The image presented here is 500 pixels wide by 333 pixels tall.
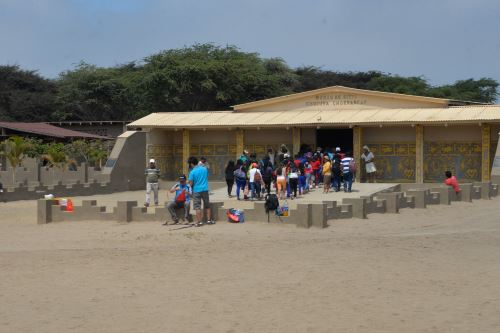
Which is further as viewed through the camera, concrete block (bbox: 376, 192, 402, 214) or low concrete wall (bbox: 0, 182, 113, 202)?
low concrete wall (bbox: 0, 182, 113, 202)

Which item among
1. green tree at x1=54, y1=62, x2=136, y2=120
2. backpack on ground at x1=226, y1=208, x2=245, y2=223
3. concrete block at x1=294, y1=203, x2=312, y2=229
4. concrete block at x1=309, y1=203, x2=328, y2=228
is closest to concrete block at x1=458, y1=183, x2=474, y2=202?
concrete block at x1=309, y1=203, x2=328, y2=228

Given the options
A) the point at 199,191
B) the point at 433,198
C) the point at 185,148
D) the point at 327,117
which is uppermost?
the point at 327,117

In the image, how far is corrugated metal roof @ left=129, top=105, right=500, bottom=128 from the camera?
29.5 metres

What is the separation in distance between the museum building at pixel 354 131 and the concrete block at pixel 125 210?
13.4m

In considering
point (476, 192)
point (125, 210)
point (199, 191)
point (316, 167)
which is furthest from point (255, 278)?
point (316, 167)

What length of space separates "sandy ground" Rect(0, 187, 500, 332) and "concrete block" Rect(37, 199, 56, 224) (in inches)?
56.6

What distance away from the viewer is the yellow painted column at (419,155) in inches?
1199

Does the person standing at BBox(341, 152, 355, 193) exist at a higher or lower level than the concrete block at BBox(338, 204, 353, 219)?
higher

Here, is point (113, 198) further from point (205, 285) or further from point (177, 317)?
point (177, 317)

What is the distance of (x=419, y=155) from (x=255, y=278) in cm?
2011

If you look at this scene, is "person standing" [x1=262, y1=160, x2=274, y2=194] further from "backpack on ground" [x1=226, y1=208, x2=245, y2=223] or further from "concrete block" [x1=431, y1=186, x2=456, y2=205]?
"concrete block" [x1=431, y1=186, x2=456, y2=205]

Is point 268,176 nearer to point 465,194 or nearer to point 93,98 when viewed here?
point 465,194

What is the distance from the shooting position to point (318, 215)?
17.5 meters

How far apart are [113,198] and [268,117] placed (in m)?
8.06
